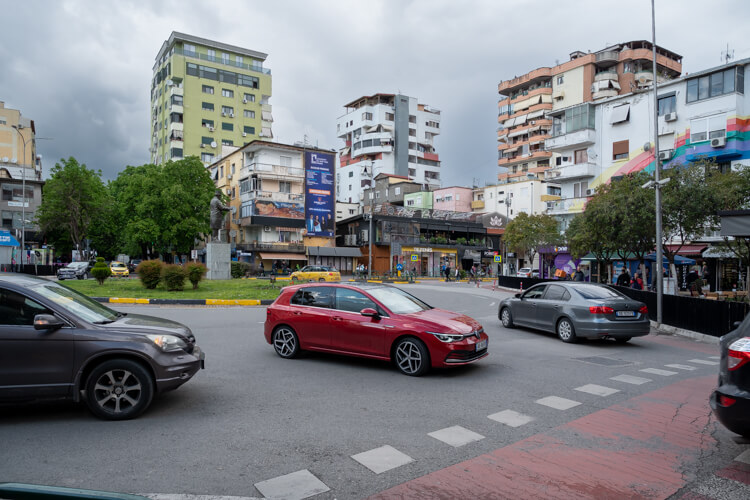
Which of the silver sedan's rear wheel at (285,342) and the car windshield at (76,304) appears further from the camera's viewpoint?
the silver sedan's rear wheel at (285,342)

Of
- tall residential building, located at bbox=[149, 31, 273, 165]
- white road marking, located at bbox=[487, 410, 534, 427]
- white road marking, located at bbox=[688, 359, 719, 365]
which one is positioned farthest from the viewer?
tall residential building, located at bbox=[149, 31, 273, 165]

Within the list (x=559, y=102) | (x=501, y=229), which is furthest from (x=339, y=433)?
(x=559, y=102)

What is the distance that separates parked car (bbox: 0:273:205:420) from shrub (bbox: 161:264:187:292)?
16856mm

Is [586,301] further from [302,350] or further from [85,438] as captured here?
[85,438]

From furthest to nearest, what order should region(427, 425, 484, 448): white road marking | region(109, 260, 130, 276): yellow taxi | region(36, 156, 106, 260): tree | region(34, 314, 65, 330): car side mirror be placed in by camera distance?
1. region(36, 156, 106, 260): tree
2. region(109, 260, 130, 276): yellow taxi
3. region(34, 314, 65, 330): car side mirror
4. region(427, 425, 484, 448): white road marking

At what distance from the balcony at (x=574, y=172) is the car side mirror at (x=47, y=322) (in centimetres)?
4151

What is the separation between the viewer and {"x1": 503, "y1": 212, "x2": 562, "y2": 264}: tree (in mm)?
40500

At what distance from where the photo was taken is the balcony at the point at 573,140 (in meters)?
40.3

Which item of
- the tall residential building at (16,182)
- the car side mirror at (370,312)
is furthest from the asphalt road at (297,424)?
the tall residential building at (16,182)

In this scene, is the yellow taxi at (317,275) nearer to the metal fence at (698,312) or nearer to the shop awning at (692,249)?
the metal fence at (698,312)

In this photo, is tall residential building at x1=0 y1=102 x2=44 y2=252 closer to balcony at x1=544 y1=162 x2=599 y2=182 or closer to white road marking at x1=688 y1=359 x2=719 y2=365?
balcony at x1=544 y1=162 x2=599 y2=182

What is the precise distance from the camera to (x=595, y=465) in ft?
14.3

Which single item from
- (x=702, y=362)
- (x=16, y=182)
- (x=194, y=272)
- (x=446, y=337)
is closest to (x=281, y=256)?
(x=16, y=182)

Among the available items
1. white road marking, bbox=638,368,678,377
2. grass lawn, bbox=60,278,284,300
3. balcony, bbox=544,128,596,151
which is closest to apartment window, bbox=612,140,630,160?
balcony, bbox=544,128,596,151
